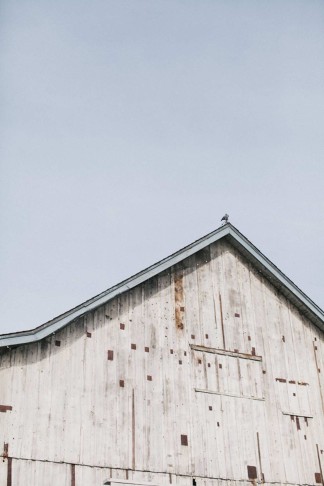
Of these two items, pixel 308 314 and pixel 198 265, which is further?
pixel 308 314

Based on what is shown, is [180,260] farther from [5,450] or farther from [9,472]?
[9,472]

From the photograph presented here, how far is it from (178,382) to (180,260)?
295cm

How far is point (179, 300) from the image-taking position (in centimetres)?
1491

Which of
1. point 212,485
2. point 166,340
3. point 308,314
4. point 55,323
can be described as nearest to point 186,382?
point 166,340

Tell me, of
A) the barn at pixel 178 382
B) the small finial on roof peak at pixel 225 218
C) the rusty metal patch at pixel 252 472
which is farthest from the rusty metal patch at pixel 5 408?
the small finial on roof peak at pixel 225 218

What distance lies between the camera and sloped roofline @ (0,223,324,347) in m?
12.3

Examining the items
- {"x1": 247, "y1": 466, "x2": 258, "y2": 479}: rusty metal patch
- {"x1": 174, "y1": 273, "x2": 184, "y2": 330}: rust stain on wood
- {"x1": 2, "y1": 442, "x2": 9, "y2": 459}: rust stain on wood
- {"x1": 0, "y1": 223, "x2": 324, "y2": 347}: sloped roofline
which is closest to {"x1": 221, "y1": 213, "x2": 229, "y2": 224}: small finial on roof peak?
{"x1": 0, "y1": 223, "x2": 324, "y2": 347}: sloped roofline

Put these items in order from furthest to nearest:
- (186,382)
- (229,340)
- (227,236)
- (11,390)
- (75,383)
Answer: (227,236)
(229,340)
(186,382)
(75,383)
(11,390)

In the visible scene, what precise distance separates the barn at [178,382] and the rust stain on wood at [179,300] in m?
0.03

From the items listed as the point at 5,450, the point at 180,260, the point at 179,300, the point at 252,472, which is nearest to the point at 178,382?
the point at 179,300

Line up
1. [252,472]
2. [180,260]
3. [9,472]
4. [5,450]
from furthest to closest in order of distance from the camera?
[180,260]
[252,472]
[5,450]
[9,472]

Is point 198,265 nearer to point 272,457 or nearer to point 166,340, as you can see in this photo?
point 166,340

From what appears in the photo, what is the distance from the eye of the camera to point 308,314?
54.9 feet

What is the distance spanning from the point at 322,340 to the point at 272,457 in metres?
3.83
